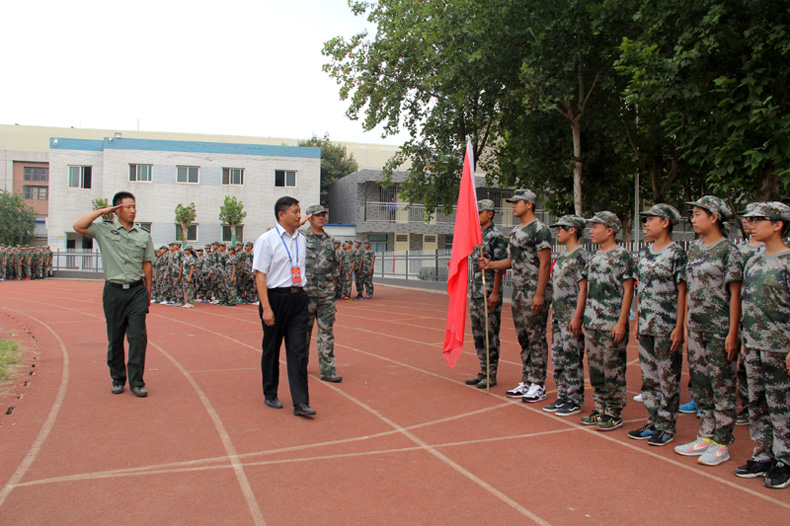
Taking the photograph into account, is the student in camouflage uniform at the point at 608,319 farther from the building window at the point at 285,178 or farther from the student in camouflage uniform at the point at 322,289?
the building window at the point at 285,178

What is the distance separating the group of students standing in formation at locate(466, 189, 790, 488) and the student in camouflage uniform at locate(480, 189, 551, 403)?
1 centimetres

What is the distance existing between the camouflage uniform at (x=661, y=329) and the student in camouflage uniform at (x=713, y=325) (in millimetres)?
154

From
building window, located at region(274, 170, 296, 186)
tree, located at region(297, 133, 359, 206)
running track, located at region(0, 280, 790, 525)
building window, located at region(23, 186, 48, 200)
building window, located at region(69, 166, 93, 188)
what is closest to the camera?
running track, located at region(0, 280, 790, 525)

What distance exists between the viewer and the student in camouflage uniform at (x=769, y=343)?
13.7ft

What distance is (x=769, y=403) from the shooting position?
167 inches

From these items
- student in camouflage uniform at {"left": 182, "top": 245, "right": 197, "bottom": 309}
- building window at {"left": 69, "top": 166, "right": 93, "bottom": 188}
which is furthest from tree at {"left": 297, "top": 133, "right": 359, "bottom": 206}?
student in camouflage uniform at {"left": 182, "top": 245, "right": 197, "bottom": 309}

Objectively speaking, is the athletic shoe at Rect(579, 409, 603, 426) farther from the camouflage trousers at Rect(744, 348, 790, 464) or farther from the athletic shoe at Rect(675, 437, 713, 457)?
the camouflage trousers at Rect(744, 348, 790, 464)

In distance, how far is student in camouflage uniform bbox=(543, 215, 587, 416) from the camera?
19.3ft

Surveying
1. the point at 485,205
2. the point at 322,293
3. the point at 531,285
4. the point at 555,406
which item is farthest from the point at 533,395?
the point at 322,293

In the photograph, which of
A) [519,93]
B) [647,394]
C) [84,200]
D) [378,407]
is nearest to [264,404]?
[378,407]

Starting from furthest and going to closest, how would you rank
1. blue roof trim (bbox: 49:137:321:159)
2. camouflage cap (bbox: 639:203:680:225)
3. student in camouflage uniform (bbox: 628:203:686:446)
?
blue roof trim (bbox: 49:137:321:159)
camouflage cap (bbox: 639:203:680:225)
student in camouflage uniform (bbox: 628:203:686:446)

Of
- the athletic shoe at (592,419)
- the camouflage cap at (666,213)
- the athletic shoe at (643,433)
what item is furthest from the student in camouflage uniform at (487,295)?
the camouflage cap at (666,213)

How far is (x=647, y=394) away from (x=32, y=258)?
1444 inches

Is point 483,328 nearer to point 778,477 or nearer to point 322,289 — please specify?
point 322,289
